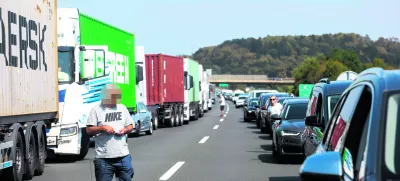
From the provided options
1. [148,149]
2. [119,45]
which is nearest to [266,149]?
[148,149]

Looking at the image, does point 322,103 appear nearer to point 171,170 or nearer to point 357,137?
point 171,170

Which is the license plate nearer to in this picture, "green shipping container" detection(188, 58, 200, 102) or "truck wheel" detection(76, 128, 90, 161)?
"truck wheel" detection(76, 128, 90, 161)

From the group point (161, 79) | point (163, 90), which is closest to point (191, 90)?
point (163, 90)

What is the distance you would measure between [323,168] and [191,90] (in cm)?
4410

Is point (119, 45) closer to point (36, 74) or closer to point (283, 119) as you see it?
point (283, 119)

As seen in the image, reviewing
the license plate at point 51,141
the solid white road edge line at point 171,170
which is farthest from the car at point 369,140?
the license plate at point 51,141

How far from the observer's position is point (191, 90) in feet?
158

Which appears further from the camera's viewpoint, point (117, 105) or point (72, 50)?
point (72, 50)

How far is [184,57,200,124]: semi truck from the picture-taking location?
45.8 metres

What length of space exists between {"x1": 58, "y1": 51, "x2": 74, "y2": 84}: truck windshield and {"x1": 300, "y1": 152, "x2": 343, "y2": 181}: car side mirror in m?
14.7

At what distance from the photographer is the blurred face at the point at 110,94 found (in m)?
9.70

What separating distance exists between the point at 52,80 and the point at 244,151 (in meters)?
7.42

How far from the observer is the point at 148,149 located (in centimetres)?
2333

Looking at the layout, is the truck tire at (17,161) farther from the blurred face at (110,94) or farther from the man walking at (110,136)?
the blurred face at (110,94)
